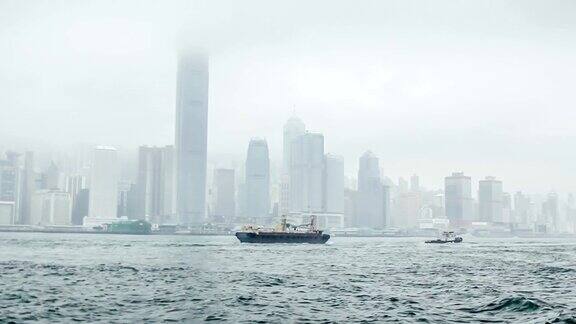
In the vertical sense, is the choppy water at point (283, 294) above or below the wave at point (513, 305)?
below

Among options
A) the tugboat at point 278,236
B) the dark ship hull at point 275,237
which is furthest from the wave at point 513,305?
the tugboat at point 278,236

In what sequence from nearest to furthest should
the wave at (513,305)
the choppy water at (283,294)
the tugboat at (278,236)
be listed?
the choppy water at (283,294) < the wave at (513,305) < the tugboat at (278,236)

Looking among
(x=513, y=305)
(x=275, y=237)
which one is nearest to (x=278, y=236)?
(x=275, y=237)

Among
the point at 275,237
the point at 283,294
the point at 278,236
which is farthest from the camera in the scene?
the point at 275,237

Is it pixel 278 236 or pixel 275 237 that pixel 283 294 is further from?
pixel 275 237

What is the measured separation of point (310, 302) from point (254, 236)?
121606mm

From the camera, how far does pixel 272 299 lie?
44.5 m

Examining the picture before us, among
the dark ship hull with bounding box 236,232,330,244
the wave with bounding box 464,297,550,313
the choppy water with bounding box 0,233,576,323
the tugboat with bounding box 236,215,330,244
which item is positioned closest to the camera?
the choppy water with bounding box 0,233,576,323

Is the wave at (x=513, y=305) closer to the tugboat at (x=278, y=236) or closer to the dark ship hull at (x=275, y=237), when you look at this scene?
the dark ship hull at (x=275, y=237)

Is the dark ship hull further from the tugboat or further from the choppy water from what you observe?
the choppy water

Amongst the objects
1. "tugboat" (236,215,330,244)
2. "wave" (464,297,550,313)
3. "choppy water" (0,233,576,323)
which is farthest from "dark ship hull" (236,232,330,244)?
"wave" (464,297,550,313)

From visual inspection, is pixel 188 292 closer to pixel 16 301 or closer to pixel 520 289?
pixel 16 301

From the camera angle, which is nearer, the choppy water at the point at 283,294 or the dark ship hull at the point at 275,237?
the choppy water at the point at 283,294

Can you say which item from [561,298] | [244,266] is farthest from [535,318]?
[244,266]
